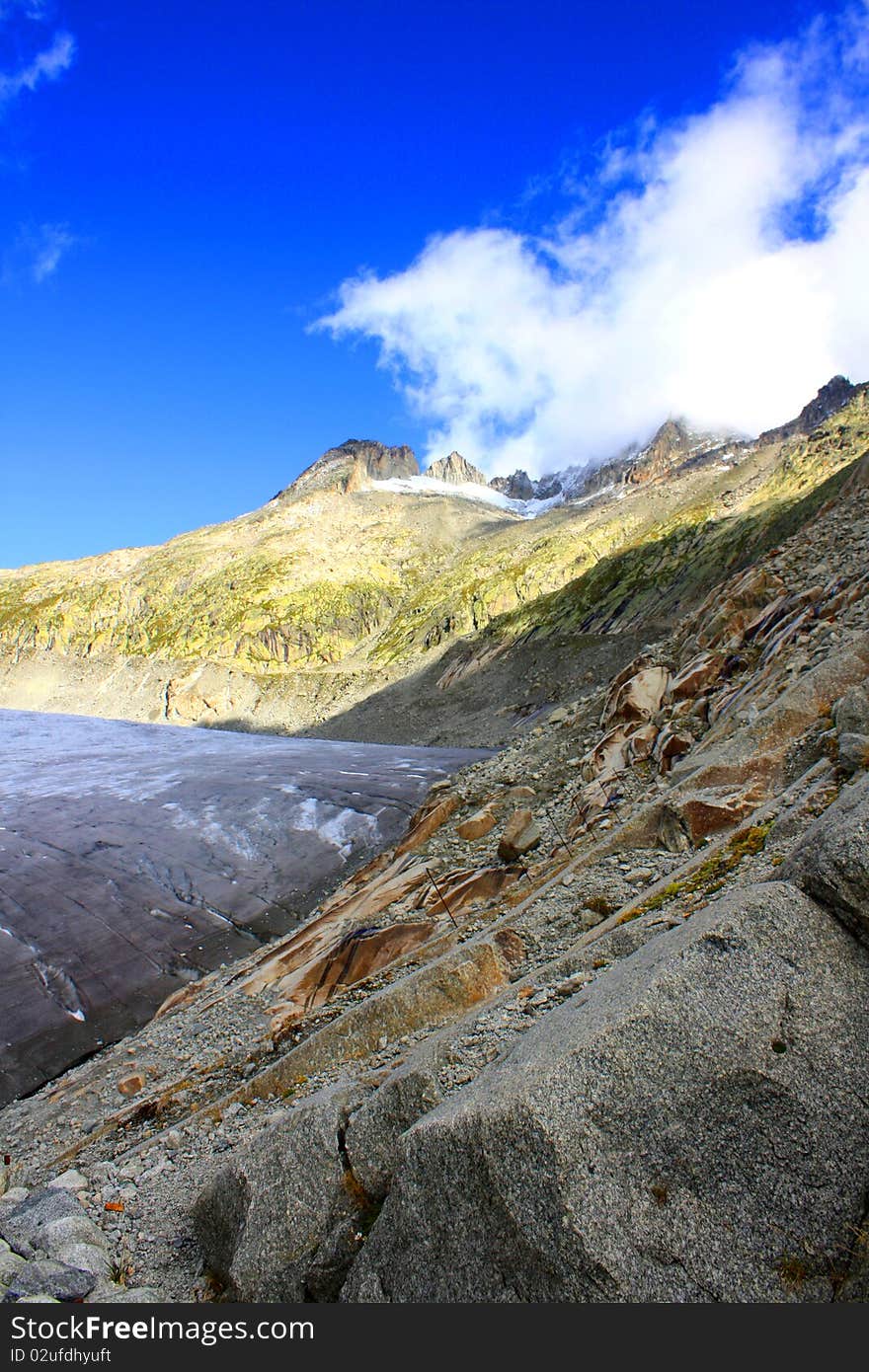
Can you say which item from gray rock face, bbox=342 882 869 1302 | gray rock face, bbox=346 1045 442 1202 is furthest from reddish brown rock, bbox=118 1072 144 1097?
gray rock face, bbox=342 882 869 1302

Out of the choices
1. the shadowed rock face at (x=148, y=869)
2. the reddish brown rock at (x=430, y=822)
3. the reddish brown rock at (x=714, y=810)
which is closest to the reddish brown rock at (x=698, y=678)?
the reddish brown rock at (x=430, y=822)

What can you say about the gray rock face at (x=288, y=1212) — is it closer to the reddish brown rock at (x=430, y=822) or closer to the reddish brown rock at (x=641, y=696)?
the reddish brown rock at (x=430, y=822)

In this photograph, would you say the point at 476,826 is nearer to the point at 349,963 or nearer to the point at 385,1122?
the point at 349,963

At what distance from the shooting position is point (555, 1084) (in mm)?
5246

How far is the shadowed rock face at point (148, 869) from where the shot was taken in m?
19.6

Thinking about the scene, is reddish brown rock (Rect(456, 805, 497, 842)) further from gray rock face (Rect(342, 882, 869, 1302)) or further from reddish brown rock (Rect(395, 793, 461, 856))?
gray rock face (Rect(342, 882, 869, 1302))

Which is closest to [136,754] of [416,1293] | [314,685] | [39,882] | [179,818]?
[179,818]

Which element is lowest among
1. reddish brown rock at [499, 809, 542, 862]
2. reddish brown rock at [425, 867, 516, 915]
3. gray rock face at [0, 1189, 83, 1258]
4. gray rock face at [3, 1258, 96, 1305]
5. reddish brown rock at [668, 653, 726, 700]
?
gray rock face at [0, 1189, 83, 1258]

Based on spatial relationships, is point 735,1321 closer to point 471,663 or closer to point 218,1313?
point 218,1313

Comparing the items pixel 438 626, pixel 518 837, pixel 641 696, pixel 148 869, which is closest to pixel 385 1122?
pixel 518 837

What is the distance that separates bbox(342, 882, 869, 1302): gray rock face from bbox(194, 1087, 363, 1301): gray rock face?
68 centimetres

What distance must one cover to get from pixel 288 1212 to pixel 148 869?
25205 millimetres

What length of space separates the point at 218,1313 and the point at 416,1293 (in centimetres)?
200

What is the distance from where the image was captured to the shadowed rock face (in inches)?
770
